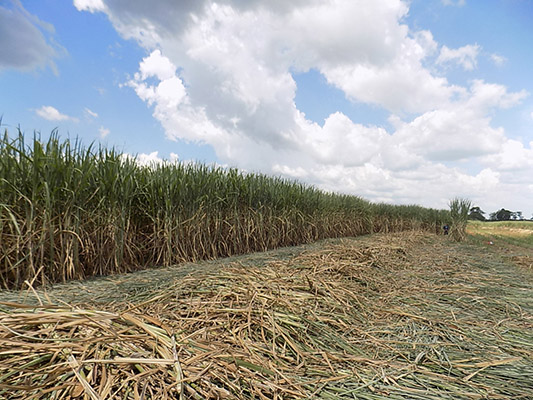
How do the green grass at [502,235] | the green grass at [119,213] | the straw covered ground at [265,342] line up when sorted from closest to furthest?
the straw covered ground at [265,342] < the green grass at [119,213] < the green grass at [502,235]

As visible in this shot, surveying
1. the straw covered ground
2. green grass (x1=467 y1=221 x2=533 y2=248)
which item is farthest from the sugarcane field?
green grass (x1=467 y1=221 x2=533 y2=248)

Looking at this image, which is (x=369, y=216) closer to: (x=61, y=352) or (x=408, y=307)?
(x=408, y=307)

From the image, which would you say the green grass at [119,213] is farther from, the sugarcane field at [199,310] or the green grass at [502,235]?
the green grass at [502,235]

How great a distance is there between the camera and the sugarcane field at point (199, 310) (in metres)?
1.01

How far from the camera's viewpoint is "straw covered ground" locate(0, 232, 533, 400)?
967 millimetres

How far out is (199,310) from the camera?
1.59m

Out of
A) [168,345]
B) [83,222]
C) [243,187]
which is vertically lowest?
[168,345]

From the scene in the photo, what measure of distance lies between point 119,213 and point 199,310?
8.49ft

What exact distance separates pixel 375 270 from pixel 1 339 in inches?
119

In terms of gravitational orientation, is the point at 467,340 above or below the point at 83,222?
below

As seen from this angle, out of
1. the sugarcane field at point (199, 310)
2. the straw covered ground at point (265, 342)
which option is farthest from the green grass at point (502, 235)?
the straw covered ground at point (265, 342)

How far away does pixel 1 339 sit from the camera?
1031 mm

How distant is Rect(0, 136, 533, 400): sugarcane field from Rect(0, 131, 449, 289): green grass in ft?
0.08

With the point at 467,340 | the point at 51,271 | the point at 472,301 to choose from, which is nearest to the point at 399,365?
the point at 467,340
